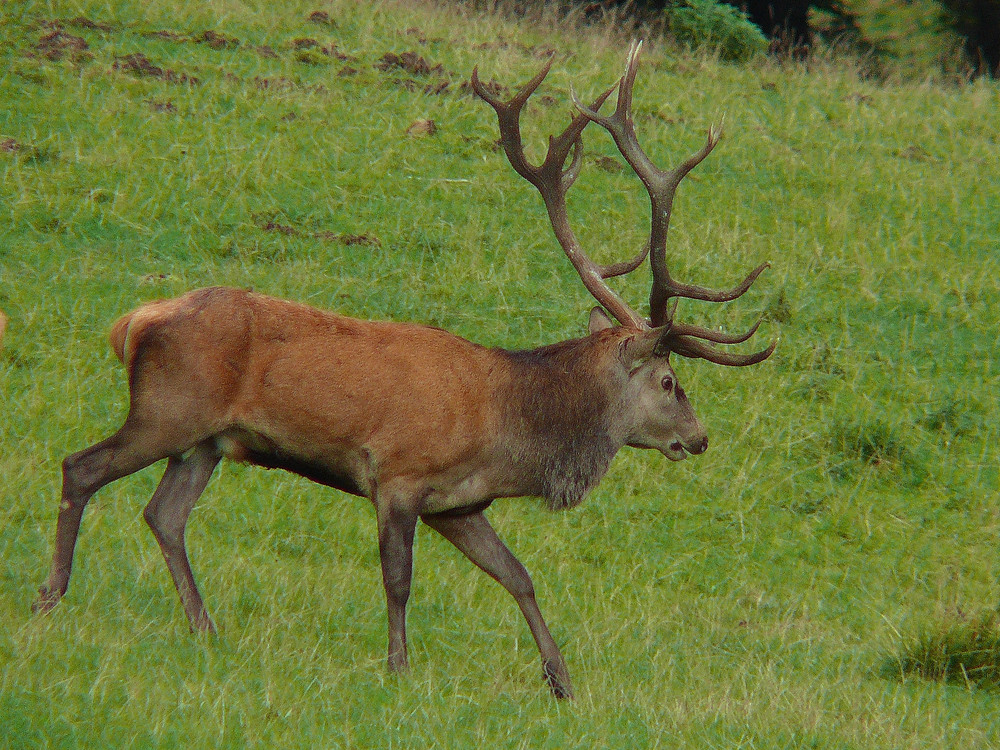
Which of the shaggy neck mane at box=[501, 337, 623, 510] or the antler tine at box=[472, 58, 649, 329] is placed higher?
the antler tine at box=[472, 58, 649, 329]

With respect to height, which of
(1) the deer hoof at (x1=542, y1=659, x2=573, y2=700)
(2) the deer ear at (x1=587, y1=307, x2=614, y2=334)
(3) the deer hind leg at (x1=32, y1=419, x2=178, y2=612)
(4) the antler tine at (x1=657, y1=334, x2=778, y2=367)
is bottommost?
(1) the deer hoof at (x1=542, y1=659, x2=573, y2=700)

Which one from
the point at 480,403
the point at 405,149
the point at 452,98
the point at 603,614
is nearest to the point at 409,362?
the point at 480,403

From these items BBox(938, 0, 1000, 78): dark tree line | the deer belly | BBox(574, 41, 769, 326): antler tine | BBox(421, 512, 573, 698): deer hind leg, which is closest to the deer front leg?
the deer belly

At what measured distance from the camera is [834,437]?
9414mm

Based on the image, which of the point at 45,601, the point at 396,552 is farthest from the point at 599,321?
the point at 45,601

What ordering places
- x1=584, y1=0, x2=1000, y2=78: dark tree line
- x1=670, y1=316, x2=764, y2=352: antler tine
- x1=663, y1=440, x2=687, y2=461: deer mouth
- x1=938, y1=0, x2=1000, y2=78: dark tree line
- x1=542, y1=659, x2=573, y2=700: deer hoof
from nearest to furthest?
x1=542, y1=659, x2=573, y2=700: deer hoof, x1=670, y1=316, x2=764, y2=352: antler tine, x1=663, y1=440, x2=687, y2=461: deer mouth, x1=584, y1=0, x2=1000, y2=78: dark tree line, x1=938, y1=0, x2=1000, y2=78: dark tree line

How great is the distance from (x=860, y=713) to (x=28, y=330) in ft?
18.4

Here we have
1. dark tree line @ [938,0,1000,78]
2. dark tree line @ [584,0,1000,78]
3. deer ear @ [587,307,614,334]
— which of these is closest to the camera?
deer ear @ [587,307,614,334]

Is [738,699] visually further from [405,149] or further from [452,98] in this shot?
[452,98]

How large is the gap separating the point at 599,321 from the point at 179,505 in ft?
7.12

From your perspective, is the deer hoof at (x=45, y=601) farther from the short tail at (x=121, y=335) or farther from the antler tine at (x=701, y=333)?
the antler tine at (x=701, y=333)

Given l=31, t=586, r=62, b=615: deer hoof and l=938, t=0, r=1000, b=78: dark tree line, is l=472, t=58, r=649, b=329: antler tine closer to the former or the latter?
l=31, t=586, r=62, b=615: deer hoof

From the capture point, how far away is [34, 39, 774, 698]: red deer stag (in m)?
6.04

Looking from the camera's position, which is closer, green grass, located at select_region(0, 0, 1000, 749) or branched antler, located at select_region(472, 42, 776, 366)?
green grass, located at select_region(0, 0, 1000, 749)
